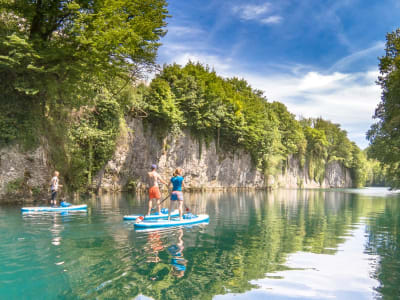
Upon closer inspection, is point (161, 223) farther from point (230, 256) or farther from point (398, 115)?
point (398, 115)

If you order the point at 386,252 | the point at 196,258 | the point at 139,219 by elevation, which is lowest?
the point at 386,252

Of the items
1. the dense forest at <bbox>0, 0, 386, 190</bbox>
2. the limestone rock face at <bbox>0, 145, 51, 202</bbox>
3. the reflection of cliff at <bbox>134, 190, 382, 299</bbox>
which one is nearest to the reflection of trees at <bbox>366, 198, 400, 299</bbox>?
the reflection of cliff at <bbox>134, 190, 382, 299</bbox>

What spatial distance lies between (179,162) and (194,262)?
34.0 m

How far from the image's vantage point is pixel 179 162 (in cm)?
4084

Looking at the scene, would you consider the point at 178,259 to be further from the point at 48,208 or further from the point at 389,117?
the point at 389,117

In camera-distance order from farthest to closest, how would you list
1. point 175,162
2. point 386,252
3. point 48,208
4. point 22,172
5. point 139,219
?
point 175,162 → point 22,172 → point 48,208 → point 139,219 → point 386,252

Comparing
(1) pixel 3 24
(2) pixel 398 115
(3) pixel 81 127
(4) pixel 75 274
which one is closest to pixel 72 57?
(1) pixel 3 24

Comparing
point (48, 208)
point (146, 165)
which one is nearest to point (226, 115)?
point (146, 165)

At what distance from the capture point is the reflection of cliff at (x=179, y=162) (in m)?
32.8

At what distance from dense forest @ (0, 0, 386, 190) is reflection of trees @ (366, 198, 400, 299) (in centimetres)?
1370

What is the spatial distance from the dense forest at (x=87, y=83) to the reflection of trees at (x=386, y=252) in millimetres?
13704

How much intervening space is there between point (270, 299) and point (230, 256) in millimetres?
2465

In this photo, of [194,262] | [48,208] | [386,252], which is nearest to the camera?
[194,262]

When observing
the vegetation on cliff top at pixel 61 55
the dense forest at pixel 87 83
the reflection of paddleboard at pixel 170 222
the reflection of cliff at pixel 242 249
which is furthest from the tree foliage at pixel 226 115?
the reflection of cliff at pixel 242 249
